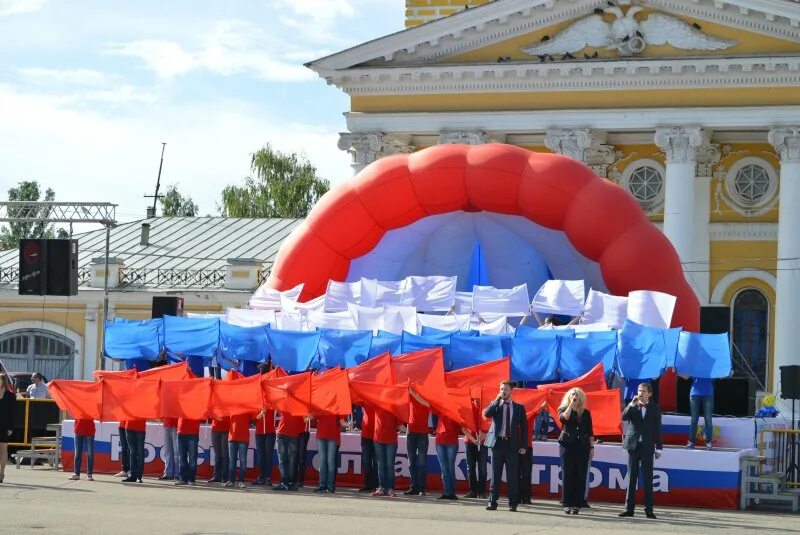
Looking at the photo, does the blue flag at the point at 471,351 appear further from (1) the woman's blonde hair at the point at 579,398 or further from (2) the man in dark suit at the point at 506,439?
(1) the woman's blonde hair at the point at 579,398

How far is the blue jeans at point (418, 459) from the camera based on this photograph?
21.3 meters

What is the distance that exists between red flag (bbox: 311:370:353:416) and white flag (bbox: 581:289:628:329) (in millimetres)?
4858

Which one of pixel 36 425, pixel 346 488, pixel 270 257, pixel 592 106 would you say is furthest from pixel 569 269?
pixel 270 257

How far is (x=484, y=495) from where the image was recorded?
21.3 metres

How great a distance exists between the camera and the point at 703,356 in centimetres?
2370

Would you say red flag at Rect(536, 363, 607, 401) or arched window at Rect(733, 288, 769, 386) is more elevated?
arched window at Rect(733, 288, 769, 386)

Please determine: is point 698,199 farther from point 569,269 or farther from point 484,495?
point 484,495

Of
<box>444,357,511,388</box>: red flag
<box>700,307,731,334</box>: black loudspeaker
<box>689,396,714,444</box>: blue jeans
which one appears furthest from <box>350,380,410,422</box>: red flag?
<box>700,307,731,334</box>: black loudspeaker

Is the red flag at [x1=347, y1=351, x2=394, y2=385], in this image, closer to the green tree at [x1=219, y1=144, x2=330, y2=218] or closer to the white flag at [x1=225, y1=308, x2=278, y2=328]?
the white flag at [x1=225, y1=308, x2=278, y2=328]

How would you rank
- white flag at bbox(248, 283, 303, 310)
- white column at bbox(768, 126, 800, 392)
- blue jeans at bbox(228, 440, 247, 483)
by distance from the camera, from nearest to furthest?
blue jeans at bbox(228, 440, 247, 483) → white flag at bbox(248, 283, 303, 310) → white column at bbox(768, 126, 800, 392)

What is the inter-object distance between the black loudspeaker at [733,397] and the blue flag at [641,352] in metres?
3.25

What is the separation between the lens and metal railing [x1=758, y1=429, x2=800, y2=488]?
22.0 metres

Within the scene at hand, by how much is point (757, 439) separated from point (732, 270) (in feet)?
51.6

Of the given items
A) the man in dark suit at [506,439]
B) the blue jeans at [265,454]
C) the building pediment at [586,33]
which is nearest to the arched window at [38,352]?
the building pediment at [586,33]
